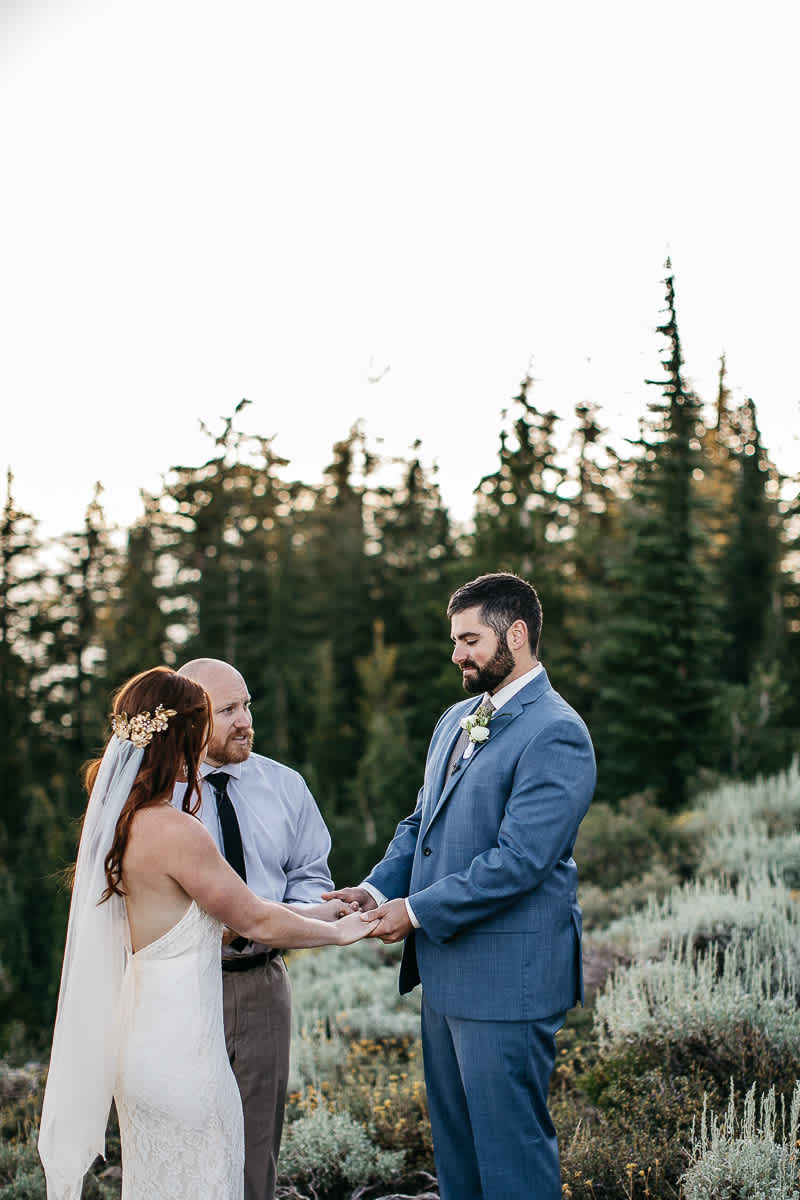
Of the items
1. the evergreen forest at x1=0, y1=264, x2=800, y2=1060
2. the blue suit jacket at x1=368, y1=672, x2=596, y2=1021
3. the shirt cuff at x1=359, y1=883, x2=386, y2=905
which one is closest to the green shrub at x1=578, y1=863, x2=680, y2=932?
the shirt cuff at x1=359, y1=883, x2=386, y2=905

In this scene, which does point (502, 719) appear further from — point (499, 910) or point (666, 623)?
point (666, 623)

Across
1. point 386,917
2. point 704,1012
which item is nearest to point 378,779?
point 704,1012

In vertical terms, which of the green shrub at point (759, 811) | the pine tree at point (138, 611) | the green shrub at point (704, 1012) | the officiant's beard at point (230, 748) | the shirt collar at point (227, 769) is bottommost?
the green shrub at point (704, 1012)

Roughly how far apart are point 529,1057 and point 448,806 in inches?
34.5

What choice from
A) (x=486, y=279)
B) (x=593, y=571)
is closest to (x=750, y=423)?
(x=593, y=571)

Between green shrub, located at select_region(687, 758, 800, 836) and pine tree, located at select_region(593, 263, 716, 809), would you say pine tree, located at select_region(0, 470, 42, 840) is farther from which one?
green shrub, located at select_region(687, 758, 800, 836)

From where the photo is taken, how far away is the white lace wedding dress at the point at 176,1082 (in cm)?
309

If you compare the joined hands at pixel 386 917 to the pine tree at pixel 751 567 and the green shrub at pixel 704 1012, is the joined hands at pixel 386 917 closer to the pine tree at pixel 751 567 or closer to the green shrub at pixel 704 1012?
the green shrub at pixel 704 1012

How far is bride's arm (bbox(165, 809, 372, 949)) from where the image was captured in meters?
3.08

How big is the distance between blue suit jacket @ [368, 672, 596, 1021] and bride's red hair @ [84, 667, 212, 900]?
95cm

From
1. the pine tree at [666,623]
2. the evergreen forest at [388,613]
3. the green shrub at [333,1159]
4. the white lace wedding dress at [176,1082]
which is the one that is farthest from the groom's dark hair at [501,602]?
the pine tree at [666,623]

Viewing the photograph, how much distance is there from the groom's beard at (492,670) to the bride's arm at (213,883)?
105cm

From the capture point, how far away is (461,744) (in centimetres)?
386

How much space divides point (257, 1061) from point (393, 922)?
733 mm
